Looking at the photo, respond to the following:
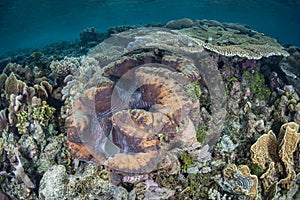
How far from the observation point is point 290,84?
5.13 meters

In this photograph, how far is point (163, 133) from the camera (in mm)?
2596

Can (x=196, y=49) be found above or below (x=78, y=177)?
above

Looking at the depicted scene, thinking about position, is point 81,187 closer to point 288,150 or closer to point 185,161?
point 185,161

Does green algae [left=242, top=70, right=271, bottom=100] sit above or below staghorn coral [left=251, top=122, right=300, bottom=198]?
above

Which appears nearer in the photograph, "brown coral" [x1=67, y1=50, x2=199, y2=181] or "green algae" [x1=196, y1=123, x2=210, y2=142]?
"brown coral" [x1=67, y1=50, x2=199, y2=181]

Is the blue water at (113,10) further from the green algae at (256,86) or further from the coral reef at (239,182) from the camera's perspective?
the coral reef at (239,182)

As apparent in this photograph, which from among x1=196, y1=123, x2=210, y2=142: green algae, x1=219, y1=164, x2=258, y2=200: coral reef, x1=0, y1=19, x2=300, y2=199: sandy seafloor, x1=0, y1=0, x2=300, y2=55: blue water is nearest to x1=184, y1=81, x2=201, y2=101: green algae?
x1=0, y1=19, x2=300, y2=199: sandy seafloor

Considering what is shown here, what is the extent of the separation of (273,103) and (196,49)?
82.3 inches

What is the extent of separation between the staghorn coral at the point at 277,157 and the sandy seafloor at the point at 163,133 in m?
0.02

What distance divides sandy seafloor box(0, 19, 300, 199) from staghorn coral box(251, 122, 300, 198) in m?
0.02

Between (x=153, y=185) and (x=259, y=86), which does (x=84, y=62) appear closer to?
(x=153, y=185)

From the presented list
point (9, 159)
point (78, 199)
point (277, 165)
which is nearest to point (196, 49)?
point (277, 165)

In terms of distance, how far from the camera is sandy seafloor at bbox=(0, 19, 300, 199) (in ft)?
8.63

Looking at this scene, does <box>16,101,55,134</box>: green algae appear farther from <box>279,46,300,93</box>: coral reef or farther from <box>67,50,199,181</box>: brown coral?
<box>279,46,300,93</box>: coral reef
